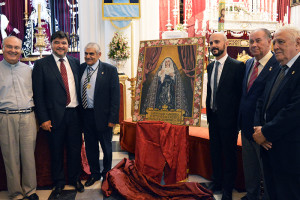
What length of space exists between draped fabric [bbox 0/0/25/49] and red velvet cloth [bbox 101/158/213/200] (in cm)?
712

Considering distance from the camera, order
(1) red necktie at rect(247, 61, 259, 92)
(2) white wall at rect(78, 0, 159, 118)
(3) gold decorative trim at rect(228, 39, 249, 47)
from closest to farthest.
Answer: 1. (1) red necktie at rect(247, 61, 259, 92)
2. (2) white wall at rect(78, 0, 159, 118)
3. (3) gold decorative trim at rect(228, 39, 249, 47)

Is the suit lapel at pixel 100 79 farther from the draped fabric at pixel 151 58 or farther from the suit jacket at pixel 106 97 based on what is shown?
the draped fabric at pixel 151 58

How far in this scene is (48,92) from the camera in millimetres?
2973

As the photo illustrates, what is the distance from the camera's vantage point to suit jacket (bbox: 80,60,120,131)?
10.3 ft

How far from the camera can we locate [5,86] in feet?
8.98

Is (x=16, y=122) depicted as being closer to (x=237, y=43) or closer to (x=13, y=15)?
(x=237, y=43)

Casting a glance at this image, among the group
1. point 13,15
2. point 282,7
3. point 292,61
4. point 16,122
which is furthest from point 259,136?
point 282,7

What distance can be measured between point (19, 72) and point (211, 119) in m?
2.04

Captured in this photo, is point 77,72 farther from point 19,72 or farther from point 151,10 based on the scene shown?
point 151,10

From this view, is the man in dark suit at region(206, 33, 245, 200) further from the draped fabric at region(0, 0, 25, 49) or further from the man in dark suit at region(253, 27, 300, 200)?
the draped fabric at region(0, 0, 25, 49)

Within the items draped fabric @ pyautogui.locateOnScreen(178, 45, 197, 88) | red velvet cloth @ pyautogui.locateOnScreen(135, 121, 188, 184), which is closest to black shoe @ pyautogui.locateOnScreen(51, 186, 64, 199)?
red velvet cloth @ pyautogui.locateOnScreen(135, 121, 188, 184)

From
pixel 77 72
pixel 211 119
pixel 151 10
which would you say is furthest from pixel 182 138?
pixel 151 10

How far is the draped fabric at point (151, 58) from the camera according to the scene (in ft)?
10.3

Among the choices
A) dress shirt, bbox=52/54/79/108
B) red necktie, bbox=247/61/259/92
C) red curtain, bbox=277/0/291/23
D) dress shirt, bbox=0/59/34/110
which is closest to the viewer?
red necktie, bbox=247/61/259/92
